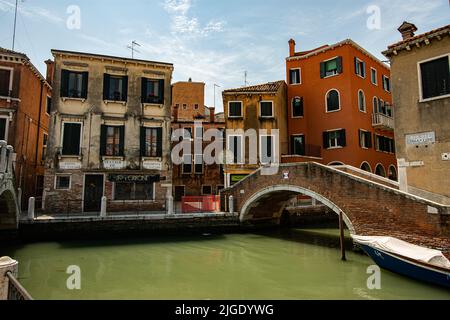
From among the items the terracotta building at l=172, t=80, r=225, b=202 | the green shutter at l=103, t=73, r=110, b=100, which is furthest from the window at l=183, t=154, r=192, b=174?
the green shutter at l=103, t=73, r=110, b=100

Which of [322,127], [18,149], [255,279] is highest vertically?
[322,127]

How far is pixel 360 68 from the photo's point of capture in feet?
67.9

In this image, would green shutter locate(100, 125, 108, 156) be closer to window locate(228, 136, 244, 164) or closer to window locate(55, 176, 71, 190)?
window locate(55, 176, 71, 190)

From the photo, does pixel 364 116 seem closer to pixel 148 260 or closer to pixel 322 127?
pixel 322 127

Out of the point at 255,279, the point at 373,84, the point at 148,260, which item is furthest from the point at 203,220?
the point at 373,84

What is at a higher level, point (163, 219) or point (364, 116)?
point (364, 116)

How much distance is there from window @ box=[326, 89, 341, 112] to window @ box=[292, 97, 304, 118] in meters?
2.08

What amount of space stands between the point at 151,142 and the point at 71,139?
14.2 ft

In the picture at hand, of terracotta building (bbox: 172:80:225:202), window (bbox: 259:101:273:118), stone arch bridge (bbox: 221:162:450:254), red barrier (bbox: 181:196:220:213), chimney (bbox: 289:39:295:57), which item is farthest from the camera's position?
terracotta building (bbox: 172:80:225:202)

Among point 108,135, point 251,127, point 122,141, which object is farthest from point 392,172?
point 108,135

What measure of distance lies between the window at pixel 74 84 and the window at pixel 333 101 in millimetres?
15474

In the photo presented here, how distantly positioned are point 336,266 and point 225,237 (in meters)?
6.59

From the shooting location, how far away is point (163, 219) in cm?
1501

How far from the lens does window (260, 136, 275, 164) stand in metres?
21.3
